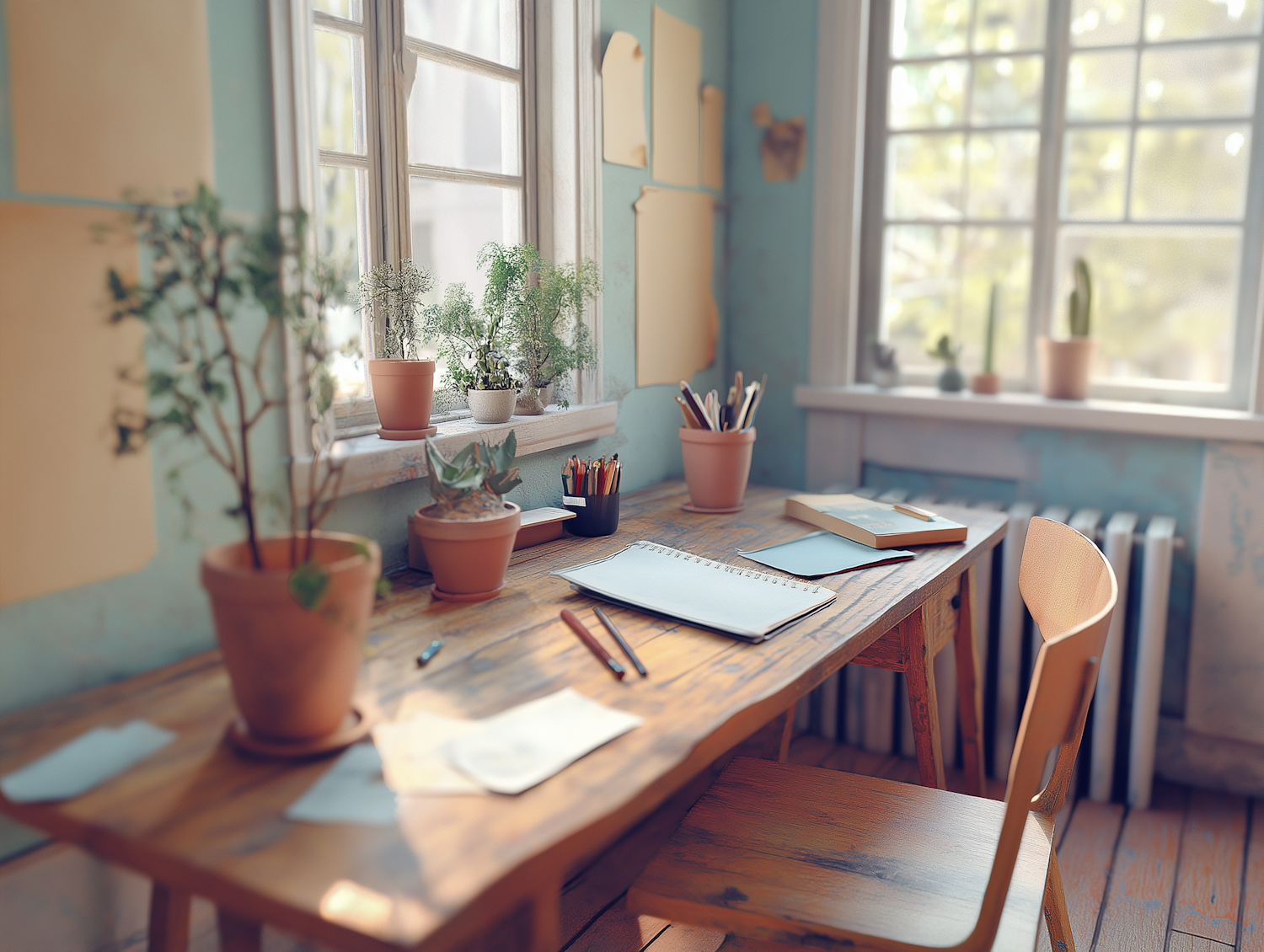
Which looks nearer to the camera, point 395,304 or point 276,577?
point 276,577

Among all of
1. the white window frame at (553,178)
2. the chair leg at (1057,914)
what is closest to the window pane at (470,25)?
the white window frame at (553,178)

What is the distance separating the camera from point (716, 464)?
220 cm

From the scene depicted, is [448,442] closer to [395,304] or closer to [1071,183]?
[395,304]

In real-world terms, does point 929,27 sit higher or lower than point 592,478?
higher

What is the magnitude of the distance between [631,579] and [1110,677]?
59.3 inches

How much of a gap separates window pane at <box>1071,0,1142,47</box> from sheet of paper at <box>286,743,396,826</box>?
258cm

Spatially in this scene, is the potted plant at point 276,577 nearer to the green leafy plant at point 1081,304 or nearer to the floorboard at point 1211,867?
the floorboard at point 1211,867

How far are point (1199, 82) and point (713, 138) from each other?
4.11ft

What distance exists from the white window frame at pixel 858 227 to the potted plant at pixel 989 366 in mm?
99

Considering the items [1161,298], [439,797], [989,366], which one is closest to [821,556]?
[439,797]

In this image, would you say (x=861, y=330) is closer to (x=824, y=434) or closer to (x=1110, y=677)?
(x=824, y=434)

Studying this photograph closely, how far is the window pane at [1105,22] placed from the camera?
2561 millimetres

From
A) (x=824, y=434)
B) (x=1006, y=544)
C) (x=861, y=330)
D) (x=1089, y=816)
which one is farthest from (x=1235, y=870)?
(x=861, y=330)

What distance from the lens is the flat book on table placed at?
76.7 inches
